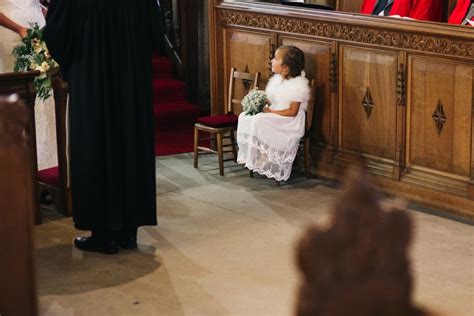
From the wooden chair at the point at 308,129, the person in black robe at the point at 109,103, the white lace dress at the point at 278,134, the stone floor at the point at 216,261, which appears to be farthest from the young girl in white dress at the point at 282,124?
the person in black robe at the point at 109,103

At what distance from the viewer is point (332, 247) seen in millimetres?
844

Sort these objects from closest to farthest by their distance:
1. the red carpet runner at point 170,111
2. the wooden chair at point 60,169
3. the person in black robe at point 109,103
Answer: the person in black robe at point 109,103 → the wooden chair at point 60,169 → the red carpet runner at point 170,111

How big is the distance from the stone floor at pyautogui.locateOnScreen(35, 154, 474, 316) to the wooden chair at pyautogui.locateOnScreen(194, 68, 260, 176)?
554mm

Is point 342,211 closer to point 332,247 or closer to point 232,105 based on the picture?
point 332,247

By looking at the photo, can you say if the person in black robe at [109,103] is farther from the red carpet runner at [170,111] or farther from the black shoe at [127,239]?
the red carpet runner at [170,111]

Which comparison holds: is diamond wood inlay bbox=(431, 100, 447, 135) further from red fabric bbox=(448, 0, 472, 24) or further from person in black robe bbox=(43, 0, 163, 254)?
person in black robe bbox=(43, 0, 163, 254)

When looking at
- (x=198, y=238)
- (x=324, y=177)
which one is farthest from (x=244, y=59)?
(x=198, y=238)

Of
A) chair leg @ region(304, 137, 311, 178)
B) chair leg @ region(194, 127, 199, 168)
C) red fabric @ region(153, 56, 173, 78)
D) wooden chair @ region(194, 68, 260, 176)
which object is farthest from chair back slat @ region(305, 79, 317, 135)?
red fabric @ region(153, 56, 173, 78)

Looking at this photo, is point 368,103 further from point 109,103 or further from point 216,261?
point 109,103

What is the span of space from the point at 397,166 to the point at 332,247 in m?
6.31

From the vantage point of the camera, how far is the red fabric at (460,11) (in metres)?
7.88

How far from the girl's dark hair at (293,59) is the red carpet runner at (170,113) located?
188cm

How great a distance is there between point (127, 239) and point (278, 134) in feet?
6.51

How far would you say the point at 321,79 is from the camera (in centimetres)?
764
